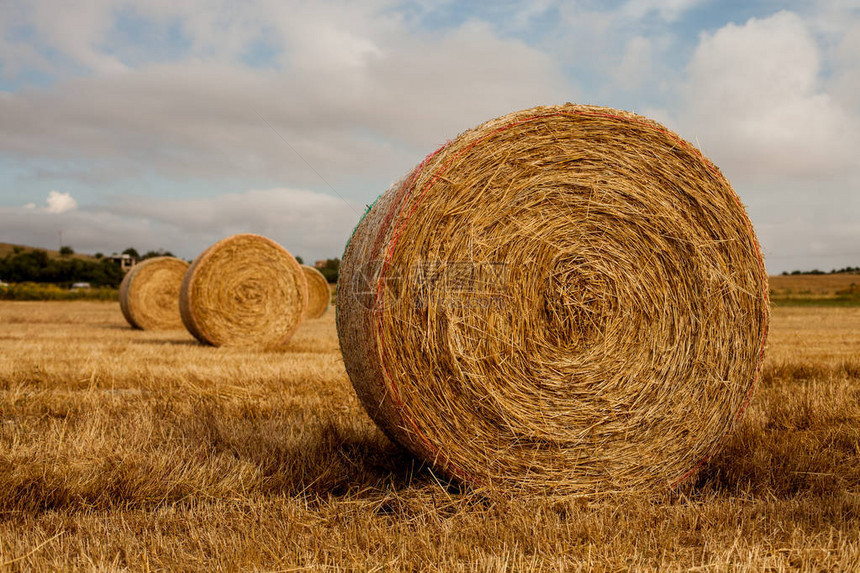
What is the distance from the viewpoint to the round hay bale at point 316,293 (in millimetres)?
21203

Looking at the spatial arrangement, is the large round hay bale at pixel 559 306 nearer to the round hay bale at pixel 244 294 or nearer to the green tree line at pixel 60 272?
the round hay bale at pixel 244 294

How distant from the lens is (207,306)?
11.5 metres

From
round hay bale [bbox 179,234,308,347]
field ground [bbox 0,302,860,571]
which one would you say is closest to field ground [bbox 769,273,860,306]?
round hay bale [bbox 179,234,308,347]

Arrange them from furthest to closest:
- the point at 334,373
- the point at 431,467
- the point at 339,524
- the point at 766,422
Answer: the point at 334,373 < the point at 766,422 < the point at 431,467 < the point at 339,524

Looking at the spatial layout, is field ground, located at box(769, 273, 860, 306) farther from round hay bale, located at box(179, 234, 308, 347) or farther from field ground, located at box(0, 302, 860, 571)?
field ground, located at box(0, 302, 860, 571)

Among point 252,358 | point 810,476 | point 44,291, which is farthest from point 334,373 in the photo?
point 44,291

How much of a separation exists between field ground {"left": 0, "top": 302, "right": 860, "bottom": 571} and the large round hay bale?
11.8 inches

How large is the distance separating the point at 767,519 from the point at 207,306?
9.60 m

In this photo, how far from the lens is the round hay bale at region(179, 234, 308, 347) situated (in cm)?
1149

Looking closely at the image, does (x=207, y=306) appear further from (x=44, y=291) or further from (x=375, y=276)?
(x=44, y=291)

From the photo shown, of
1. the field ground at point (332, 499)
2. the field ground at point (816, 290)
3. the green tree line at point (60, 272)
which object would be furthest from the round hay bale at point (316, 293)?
the green tree line at point (60, 272)

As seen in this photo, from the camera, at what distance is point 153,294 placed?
1623 cm

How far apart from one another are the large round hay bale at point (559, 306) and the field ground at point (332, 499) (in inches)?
11.8

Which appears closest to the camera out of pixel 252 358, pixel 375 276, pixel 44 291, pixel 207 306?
pixel 375 276
